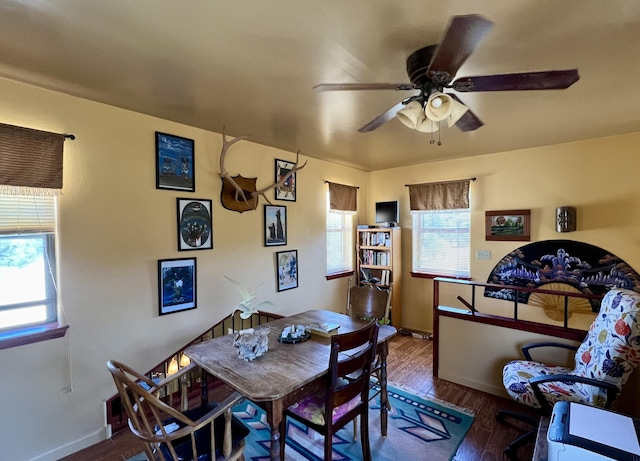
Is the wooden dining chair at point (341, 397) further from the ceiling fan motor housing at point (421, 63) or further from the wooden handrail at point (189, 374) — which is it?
the ceiling fan motor housing at point (421, 63)

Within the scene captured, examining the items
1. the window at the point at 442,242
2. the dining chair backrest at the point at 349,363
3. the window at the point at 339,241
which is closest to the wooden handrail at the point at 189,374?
the dining chair backrest at the point at 349,363

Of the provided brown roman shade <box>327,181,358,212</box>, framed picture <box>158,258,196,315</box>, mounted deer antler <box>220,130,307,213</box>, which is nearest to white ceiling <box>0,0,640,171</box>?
mounted deer antler <box>220,130,307,213</box>

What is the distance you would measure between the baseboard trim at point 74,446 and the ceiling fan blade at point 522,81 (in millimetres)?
3379

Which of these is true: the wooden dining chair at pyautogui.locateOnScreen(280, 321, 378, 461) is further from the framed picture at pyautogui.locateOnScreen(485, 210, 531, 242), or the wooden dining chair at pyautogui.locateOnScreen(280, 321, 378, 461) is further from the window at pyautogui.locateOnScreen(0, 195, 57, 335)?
the framed picture at pyautogui.locateOnScreen(485, 210, 531, 242)

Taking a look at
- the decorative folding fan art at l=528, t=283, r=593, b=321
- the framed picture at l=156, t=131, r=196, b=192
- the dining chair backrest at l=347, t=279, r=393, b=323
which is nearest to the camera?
the framed picture at l=156, t=131, r=196, b=192

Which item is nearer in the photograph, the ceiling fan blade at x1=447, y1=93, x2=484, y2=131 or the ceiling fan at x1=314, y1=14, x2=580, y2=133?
the ceiling fan at x1=314, y1=14, x2=580, y2=133

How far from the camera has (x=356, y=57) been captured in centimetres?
177

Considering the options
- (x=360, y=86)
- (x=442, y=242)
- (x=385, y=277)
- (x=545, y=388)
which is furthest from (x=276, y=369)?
(x=442, y=242)

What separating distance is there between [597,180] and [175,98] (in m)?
4.34

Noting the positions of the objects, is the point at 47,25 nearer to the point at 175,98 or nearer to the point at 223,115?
the point at 175,98

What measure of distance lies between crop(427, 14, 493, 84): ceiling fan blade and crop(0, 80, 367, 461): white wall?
2.35 metres

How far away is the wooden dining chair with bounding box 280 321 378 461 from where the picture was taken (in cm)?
175

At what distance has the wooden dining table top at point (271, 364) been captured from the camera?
1.58 metres

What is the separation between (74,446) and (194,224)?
1868 mm
